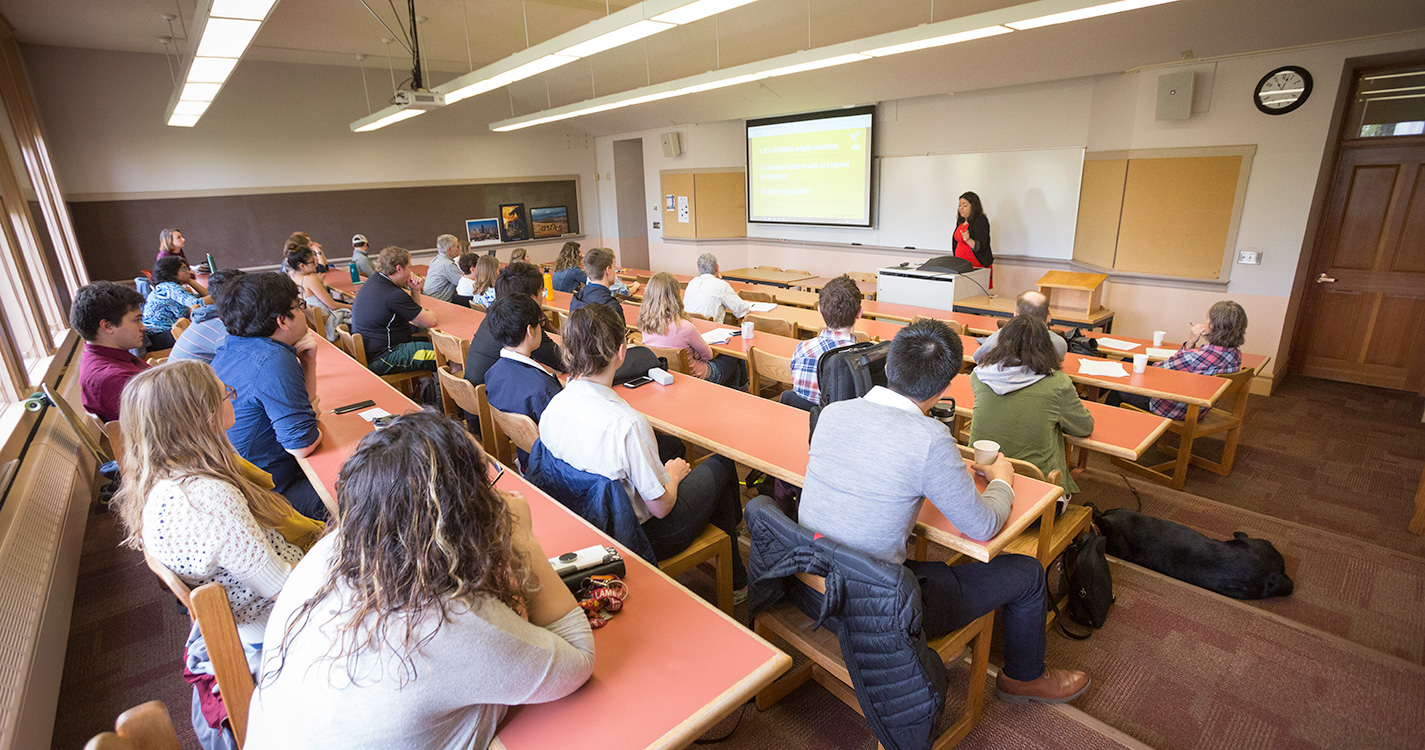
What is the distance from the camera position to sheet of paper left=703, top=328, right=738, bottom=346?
4.48 m

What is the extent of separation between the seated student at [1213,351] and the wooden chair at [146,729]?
14.6 feet

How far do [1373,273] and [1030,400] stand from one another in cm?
507

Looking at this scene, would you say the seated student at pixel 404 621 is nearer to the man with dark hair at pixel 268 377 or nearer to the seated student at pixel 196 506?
the seated student at pixel 196 506

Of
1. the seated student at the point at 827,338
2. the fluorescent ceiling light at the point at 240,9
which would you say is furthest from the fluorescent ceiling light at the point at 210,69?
the seated student at the point at 827,338

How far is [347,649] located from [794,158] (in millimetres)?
8813

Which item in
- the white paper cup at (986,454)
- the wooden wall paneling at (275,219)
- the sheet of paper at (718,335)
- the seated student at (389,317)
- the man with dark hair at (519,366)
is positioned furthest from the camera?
the wooden wall paneling at (275,219)

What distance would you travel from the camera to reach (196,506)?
62.2 inches

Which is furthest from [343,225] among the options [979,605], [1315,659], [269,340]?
[1315,659]

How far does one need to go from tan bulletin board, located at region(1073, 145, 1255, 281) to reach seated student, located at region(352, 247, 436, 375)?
613 centimetres

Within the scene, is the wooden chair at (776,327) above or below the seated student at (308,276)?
below

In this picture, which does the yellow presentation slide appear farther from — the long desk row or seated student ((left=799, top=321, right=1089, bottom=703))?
the long desk row

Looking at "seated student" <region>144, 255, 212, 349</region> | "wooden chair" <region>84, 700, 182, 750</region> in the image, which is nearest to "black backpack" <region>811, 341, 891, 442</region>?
"wooden chair" <region>84, 700, 182, 750</region>

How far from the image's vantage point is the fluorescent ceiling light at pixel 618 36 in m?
3.25

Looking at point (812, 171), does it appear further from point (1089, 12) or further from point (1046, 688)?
point (1046, 688)
